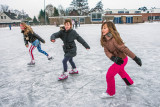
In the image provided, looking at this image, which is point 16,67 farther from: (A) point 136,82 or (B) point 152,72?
(B) point 152,72

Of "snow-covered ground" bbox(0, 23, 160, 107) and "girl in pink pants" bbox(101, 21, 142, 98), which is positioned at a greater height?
"girl in pink pants" bbox(101, 21, 142, 98)

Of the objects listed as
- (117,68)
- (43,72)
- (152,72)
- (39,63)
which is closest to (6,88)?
(43,72)

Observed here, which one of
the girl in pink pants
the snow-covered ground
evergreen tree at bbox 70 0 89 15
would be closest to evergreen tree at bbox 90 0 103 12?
evergreen tree at bbox 70 0 89 15

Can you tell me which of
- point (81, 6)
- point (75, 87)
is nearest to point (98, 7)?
point (81, 6)

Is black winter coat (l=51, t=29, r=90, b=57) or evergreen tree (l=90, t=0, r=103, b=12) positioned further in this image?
evergreen tree (l=90, t=0, r=103, b=12)

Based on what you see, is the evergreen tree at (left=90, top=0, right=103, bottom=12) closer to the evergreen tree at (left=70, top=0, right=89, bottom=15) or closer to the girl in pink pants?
the evergreen tree at (left=70, top=0, right=89, bottom=15)

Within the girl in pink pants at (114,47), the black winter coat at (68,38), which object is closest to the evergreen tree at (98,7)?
the black winter coat at (68,38)

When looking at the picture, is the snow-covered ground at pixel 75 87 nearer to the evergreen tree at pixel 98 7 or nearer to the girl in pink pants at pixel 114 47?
the girl in pink pants at pixel 114 47

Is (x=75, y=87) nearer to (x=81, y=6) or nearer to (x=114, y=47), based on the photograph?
(x=114, y=47)

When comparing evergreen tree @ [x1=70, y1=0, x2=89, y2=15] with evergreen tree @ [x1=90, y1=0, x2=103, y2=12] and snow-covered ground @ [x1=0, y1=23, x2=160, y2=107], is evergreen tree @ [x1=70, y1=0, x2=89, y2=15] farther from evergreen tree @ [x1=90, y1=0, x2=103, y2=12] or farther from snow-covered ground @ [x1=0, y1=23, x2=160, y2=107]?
snow-covered ground @ [x1=0, y1=23, x2=160, y2=107]

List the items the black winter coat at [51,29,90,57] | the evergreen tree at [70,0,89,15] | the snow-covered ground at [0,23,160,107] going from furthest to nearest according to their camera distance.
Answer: the evergreen tree at [70,0,89,15]
the black winter coat at [51,29,90,57]
the snow-covered ground at [0,23,160,107]

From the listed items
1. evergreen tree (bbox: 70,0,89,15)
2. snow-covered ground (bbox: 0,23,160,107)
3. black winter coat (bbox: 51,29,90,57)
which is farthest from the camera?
evergreen tree (bbox: 70,0,89,15)

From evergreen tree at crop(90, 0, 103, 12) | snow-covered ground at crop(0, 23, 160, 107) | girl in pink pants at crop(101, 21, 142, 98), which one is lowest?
snow-covered ground at crop(0, 23, 160, 107)

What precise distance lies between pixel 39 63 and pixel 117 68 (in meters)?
3.27
